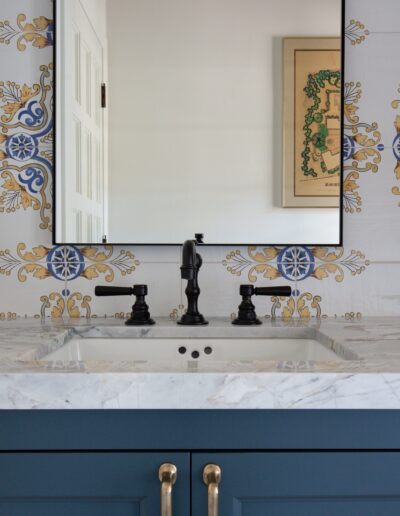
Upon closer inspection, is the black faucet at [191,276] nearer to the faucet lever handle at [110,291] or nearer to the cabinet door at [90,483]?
the faucet lever handle at [110,291]

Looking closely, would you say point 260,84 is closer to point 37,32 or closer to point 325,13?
point 325,13

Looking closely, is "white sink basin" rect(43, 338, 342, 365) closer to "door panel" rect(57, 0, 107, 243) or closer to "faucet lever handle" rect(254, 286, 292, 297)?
"faucet lever handle" rect(254, 286, 292, 297)

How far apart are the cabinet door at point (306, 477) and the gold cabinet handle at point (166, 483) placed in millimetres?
31

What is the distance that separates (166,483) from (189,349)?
0.42 m

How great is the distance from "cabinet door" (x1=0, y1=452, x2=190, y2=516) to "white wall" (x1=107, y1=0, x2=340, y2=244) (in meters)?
0.64

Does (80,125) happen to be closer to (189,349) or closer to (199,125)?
(199,125)

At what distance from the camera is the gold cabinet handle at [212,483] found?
692mm

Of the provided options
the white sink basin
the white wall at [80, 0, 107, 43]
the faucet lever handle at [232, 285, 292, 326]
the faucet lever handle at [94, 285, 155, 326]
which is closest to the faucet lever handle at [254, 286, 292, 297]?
the faucet lever handle at [232, 285, 292, 326]

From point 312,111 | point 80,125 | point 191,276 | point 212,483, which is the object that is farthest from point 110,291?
point 312,111

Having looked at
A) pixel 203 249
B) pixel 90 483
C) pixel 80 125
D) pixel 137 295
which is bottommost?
pixel 90 483

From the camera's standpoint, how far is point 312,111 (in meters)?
1.28

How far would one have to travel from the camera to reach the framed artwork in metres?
1.27

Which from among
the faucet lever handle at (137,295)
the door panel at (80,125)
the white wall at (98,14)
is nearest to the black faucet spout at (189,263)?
the faucet lever handle at (137,295)

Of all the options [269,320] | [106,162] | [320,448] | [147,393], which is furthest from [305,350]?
[106,162]
